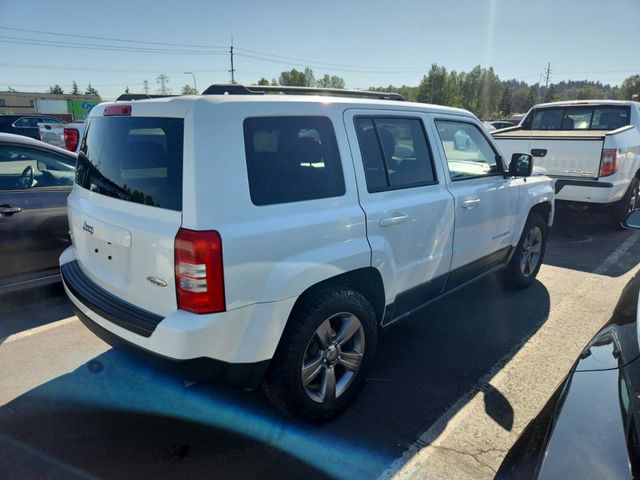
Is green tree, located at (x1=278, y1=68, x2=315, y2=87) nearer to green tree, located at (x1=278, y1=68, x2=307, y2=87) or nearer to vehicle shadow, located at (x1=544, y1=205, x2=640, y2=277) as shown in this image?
green tree, located at (x1=278, y1=68, x2=307, y2=87)

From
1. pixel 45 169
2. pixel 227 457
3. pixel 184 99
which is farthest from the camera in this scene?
pixel 45 169

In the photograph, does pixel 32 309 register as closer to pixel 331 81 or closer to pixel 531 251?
pixel 531 251

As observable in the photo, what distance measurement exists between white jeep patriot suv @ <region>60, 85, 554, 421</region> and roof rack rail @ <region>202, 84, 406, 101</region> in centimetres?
2

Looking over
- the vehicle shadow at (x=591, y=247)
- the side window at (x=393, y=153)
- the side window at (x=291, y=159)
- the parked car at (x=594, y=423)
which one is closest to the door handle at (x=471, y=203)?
the side window at (x=393, y=153)

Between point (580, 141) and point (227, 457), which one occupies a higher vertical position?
point (580, 141)

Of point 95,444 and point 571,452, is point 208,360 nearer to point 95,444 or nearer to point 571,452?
point 95,444

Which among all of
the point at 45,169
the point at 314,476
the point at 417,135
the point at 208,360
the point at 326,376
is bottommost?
the point at 314,476

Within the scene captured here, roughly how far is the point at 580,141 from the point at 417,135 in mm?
4713

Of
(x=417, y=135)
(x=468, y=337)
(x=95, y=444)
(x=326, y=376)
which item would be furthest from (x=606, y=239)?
(x=95, y=444)

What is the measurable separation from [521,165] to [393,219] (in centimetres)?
197

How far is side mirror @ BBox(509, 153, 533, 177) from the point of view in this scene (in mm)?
4096

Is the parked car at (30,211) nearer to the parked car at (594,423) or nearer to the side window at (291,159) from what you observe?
the side window at (291,159)

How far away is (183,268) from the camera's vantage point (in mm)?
2068

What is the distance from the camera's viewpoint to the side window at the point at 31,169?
13.4 feet
